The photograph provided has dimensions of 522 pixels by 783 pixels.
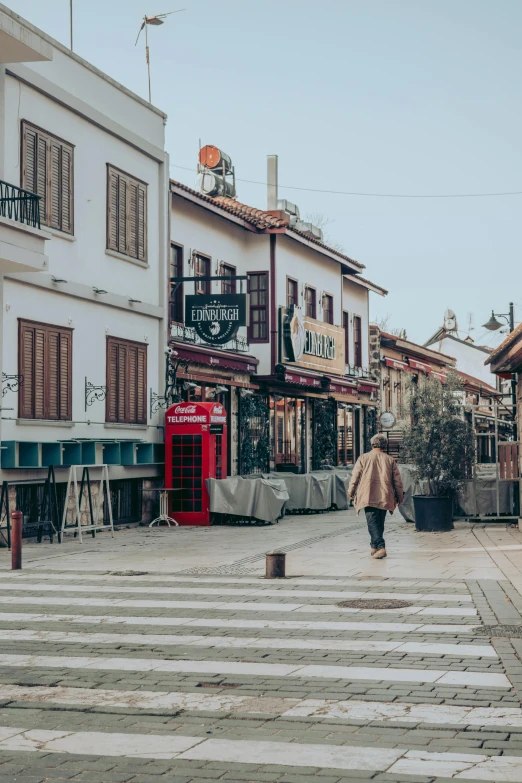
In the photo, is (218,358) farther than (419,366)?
No

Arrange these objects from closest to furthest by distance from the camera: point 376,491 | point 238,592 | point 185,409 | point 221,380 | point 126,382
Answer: point 238,592, point 376,491, point 126,382, point 185,409, point 221,380

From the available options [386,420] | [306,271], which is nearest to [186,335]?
[306,271]

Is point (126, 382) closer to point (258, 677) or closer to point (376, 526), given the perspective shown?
point (376, 526)

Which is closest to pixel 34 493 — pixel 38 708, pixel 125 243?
pixel 125 243

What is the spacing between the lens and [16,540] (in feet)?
43.5

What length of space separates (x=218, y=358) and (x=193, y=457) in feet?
15.5

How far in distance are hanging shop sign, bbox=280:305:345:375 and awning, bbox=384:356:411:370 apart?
28.3ft

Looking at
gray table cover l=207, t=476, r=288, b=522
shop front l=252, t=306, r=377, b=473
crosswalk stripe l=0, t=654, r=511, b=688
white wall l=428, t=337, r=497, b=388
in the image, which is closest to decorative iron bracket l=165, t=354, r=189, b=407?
gray table cover l=207, t=476, r=288, b=522

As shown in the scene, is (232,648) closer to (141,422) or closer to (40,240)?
(40,240)

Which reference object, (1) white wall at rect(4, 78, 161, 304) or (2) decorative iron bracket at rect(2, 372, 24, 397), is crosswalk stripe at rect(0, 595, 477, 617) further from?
(1) white wall at rect(4, 78, 161, 304)

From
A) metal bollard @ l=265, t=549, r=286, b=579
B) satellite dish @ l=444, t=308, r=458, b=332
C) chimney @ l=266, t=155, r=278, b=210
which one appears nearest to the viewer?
metal bollard @ l=265, t=549, r=286, b=579

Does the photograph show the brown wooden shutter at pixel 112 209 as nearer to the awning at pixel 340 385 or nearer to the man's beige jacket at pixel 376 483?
the man's beige jacket at pixel 376 483

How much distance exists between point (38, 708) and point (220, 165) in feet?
90.6

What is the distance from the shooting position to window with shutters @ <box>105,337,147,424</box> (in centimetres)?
2142
